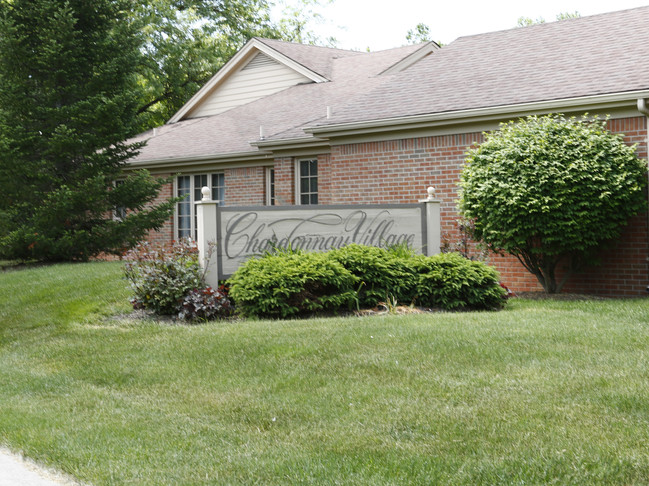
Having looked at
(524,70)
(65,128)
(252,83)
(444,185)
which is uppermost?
(252,83)

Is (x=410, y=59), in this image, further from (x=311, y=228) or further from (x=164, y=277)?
(x=164, y=277)

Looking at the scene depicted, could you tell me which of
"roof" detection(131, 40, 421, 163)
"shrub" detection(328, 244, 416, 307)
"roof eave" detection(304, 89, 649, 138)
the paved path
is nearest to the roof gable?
"roof" detection(131, 40, 421, 163)

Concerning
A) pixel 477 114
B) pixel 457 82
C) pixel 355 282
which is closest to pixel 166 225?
pixel 457 82

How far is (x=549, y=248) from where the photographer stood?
468 inches

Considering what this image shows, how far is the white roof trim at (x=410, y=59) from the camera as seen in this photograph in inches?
833

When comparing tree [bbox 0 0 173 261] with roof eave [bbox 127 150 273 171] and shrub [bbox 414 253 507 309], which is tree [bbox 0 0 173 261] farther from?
shrub [bbox 414 253 507 309]

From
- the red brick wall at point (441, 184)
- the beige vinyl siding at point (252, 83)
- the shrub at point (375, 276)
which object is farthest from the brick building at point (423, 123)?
the shrub at point (375, 276)

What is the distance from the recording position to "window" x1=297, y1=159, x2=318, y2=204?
58.5ft

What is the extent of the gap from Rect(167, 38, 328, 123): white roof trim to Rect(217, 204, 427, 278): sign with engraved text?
1138cm

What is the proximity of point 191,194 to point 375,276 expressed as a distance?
37.1 ft

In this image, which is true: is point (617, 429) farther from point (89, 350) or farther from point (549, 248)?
point (549, 248)

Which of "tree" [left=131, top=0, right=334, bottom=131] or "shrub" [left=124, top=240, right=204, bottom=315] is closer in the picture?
"shrub" [left=124, top=240, right=204, bottom=315]

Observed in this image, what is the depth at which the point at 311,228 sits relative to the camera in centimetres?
1151

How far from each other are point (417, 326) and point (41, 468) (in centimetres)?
459
